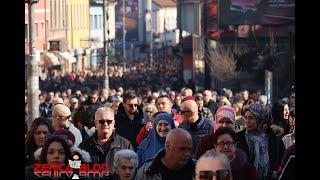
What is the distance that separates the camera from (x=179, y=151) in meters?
7.32

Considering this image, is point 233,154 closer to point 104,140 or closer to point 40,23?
point 104,140

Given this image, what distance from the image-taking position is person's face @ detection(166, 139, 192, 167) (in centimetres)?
732

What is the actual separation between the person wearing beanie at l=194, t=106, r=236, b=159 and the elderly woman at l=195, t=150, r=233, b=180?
497 millimetres

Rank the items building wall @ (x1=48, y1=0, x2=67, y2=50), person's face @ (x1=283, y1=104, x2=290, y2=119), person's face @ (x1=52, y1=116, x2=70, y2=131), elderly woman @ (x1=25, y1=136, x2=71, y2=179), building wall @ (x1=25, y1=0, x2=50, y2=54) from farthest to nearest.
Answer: building wall @ (x1=25, y1=0, x2=50, y2=54) < building wall @ (x1=48, y1=0, x2=67, y2=50) < person's face @ (x1=283, y1=104, x2=290, y2=119) < person's face @ (x1=52, y1=116, x2=70, y2=131) < elderly woman @ (x1=25, y1=136, x2=71, y2=179)

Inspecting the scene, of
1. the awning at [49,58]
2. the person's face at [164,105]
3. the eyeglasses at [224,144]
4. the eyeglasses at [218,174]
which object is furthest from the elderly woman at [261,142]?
the awning at [49,58]

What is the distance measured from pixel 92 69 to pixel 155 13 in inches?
1399

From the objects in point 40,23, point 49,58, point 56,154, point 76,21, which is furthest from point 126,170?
point 49,58

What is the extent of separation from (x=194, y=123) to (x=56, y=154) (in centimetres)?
131

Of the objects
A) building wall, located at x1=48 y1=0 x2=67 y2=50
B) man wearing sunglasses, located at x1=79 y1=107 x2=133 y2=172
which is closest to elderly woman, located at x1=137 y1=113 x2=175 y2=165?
man wearing sunglasses, located at x1=79 y1=107 x2=133 y2=172

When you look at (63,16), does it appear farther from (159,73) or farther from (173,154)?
(159,73)

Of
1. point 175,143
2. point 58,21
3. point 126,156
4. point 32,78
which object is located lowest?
point 126,156

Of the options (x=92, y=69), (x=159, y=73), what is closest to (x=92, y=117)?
(x=92, y=69)

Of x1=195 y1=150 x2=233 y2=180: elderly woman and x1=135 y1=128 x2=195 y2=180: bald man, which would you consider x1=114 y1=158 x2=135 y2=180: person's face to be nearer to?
x1=135 y1=128 x2=195 y2=180: bald man
